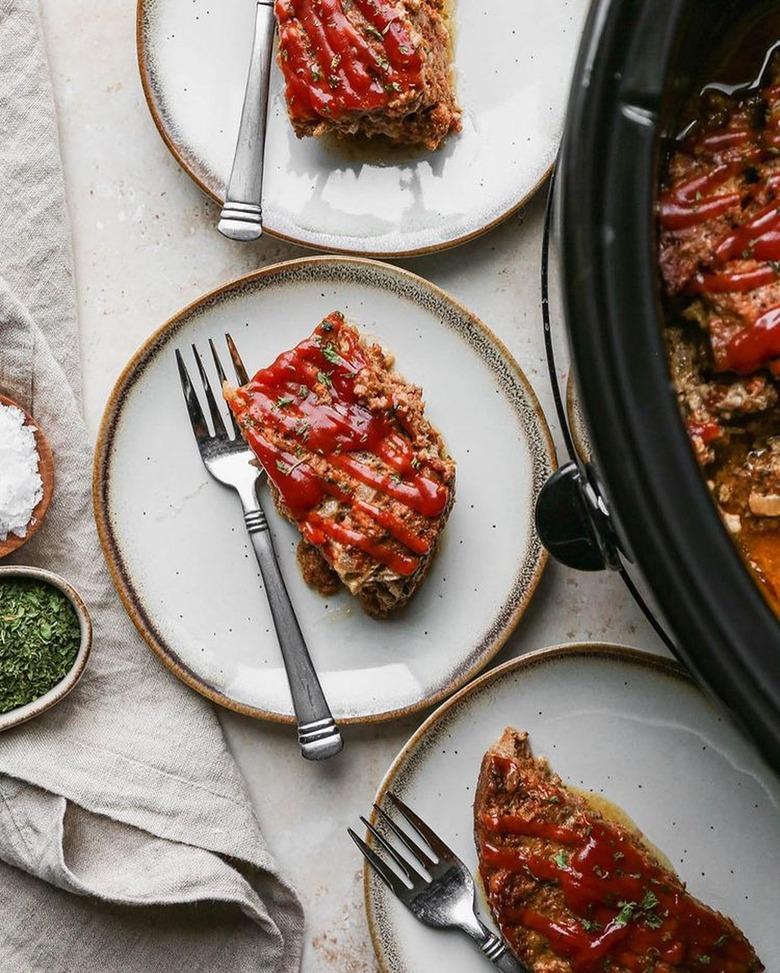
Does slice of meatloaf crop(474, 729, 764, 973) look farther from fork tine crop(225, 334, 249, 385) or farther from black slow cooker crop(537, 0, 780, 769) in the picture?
black slow cooker crop(537, 0, 780, 769)

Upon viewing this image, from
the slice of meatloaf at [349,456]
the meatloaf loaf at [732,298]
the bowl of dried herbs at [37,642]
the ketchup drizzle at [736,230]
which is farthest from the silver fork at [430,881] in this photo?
the ketchup drizzle at [736,230]

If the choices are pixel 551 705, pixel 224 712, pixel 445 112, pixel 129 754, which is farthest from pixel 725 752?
pixel 445 112

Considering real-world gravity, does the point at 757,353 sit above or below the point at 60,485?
above

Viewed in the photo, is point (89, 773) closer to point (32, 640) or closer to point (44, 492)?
point (32, 640)

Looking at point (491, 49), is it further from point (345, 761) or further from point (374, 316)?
point (345, 761)

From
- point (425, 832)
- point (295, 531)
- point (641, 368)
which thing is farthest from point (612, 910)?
point (641, 368)

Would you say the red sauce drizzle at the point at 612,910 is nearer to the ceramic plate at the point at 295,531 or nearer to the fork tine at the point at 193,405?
the ceramic plate at the point at 295,531
